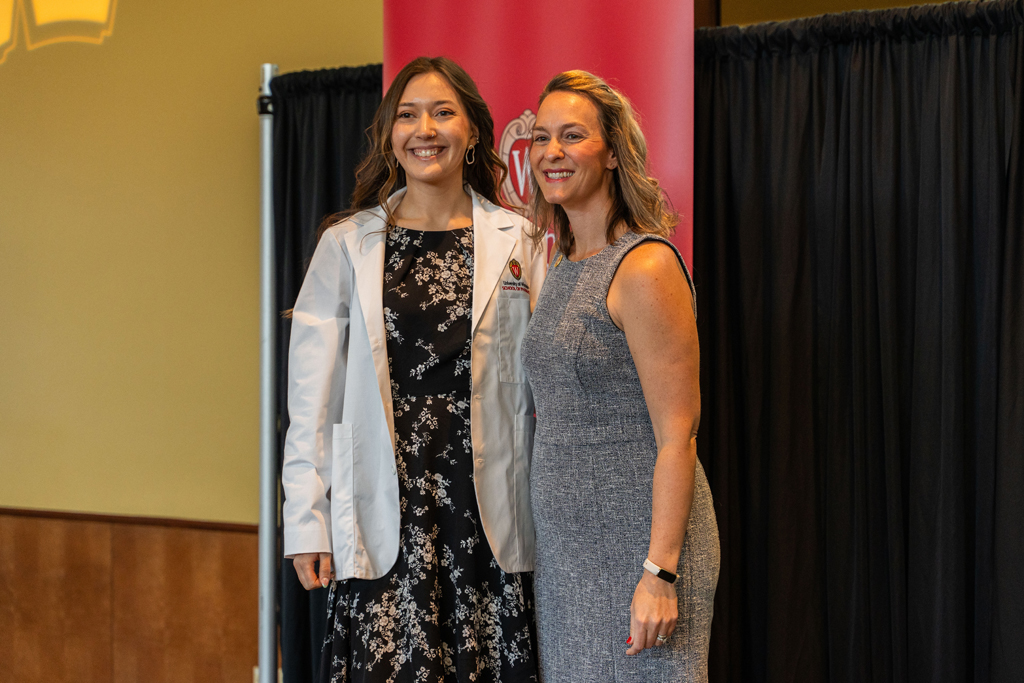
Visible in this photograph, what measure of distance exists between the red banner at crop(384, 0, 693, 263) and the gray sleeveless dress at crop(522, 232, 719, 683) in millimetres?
742

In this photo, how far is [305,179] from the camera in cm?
291

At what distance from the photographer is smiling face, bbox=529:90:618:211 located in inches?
58.1

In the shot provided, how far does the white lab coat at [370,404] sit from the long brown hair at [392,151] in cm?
9

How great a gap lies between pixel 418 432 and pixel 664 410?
0.51 m

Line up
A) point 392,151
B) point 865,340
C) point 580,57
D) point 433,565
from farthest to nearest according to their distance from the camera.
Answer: point 865,340 → point 580,57 → point 392,151 → point 433,565

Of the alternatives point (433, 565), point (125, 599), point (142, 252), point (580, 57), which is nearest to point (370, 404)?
point (433, 565)

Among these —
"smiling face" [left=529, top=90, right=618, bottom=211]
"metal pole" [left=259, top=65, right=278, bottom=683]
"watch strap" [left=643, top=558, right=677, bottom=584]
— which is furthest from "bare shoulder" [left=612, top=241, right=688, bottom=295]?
"metal pole" [left=259, top=65, right=278, bottom=683]

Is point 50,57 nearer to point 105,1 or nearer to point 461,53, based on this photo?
point 105,1

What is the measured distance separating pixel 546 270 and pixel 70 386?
243 cm

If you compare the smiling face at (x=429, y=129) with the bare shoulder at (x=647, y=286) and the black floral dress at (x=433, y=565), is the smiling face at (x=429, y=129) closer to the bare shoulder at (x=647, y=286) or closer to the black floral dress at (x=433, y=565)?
the black floral dress at (x=433, y=565)

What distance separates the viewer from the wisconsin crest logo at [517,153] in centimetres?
217

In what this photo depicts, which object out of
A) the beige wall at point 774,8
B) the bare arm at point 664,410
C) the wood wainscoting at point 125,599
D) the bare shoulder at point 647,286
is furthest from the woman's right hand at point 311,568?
the beige wall at point 774,8

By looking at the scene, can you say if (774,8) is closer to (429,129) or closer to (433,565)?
(429,129)

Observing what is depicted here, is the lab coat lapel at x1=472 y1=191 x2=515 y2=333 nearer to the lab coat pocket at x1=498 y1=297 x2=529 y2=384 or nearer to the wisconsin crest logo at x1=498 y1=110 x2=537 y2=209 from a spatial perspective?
the lab coat pocket at x1=498 y1=297 x2=529 y2=384
